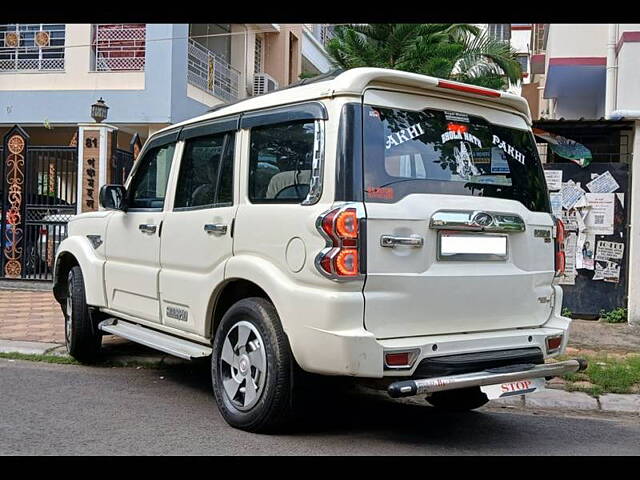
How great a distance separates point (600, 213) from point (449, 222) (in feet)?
Answer: 17.8

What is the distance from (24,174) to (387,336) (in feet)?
31.0

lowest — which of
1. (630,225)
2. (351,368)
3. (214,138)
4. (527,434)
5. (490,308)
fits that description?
(527,434)

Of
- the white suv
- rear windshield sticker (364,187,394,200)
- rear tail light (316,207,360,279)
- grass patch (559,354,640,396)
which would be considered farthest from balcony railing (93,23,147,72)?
rear tail light (316,207,360,279)

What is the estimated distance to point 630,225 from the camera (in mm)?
8672

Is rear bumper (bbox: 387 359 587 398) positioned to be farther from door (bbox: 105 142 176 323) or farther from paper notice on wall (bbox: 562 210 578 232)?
paper notice on wall (bbox: 562 210 578 232)

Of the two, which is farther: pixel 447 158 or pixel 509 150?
pixel 509 150

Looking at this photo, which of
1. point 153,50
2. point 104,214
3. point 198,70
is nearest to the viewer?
point 104,214

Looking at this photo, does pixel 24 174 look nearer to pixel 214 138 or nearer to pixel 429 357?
pixel 214 138

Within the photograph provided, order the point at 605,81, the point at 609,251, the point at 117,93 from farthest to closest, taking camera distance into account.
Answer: the point at 117,93 → the point at 605,81 → the point at 609,251

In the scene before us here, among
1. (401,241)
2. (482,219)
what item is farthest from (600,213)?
(401,241)

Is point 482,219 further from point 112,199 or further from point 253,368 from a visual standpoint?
point 112,199

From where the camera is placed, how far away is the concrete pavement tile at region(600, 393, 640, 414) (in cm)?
555

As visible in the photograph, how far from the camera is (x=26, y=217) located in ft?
38.2
